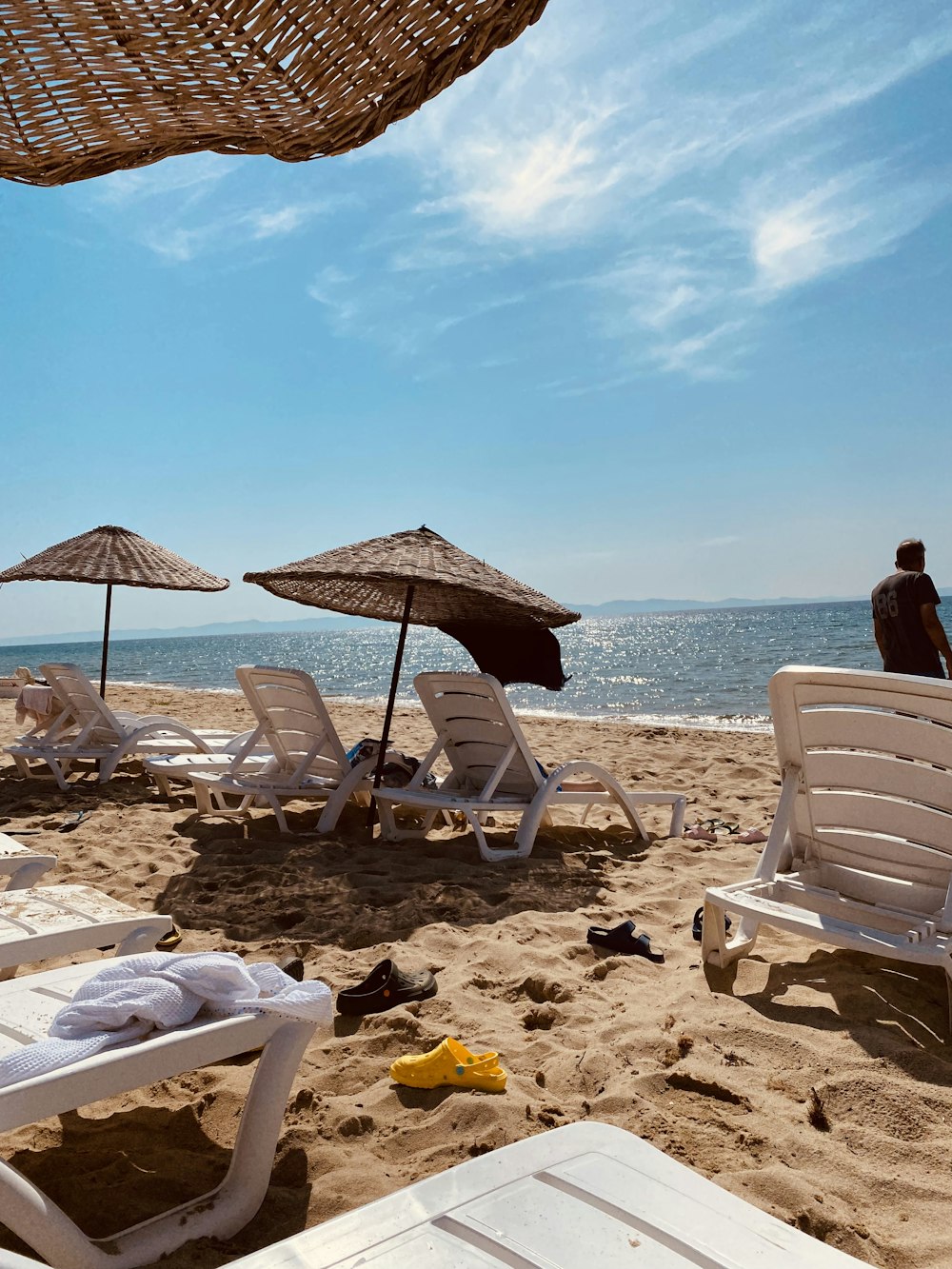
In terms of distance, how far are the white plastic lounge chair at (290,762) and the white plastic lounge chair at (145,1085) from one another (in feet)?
11.0

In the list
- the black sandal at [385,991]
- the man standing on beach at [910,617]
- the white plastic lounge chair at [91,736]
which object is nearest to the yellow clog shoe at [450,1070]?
the black sandal at [385,991]

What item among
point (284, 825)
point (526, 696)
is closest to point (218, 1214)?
point (284, 825)

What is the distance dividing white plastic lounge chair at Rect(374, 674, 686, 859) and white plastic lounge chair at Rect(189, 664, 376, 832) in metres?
0.41

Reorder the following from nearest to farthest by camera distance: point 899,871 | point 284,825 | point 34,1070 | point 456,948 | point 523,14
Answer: point 523,14 → point 34,1070 → point 899,871 → point 456,948 → point 284,825

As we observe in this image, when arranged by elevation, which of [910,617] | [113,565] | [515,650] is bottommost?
[515,650]

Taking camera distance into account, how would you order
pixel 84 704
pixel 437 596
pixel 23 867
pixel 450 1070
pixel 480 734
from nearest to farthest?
pixel 450 1070
pixel 23 867
pixel 480 734
pixel 437 596
pixel 84 704

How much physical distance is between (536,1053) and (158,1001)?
1246 mm

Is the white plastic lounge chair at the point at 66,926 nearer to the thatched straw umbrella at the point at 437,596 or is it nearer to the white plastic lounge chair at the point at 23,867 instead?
the white plastic lounge chair at the point at 23,867

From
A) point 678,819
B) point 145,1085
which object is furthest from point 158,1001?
point 678,819

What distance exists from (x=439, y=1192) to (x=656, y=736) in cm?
1088

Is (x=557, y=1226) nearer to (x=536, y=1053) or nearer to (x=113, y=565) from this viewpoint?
(x=536, y=1053)

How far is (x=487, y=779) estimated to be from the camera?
5.27 meters

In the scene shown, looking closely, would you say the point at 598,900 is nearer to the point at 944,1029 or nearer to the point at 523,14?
the point at 944,1029

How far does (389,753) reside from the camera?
19.0 feet
